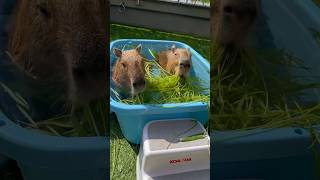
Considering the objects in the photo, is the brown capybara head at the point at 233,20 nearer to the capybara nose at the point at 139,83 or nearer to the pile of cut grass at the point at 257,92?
the pile of cut grass at the point at 257,92

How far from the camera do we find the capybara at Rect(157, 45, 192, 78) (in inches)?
50.6

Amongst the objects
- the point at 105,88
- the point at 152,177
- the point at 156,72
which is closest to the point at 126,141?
the point at 152,177

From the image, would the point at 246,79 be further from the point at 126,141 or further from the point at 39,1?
the point at 126,141

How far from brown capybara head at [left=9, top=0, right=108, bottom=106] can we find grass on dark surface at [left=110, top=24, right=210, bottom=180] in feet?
1.10

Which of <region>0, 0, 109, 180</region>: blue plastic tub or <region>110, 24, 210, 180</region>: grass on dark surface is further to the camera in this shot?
<region>110, 24, 210, 180</region>: grass on dark surface

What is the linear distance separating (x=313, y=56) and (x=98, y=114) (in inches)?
14.2

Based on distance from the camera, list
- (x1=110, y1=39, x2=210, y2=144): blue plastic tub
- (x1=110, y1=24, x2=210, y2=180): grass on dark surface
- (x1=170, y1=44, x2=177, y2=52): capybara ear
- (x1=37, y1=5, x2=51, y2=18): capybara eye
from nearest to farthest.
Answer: (x1=37, y1=5, x2=51, y2=18): capybara eye → (x1=110, y1=24, x2=210, y2=180): grass on dark surface → (x1=110, y1=39, x2=210, y2=144): blue plastic tub → (x1=170, y1=44, x2=177, y2=52): capybara ear

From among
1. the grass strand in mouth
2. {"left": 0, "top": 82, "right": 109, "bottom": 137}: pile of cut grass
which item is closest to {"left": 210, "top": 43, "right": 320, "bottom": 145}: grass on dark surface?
{"left": 0, "top": 82, "right": 109, "bottom": 137}: pile of cut grass

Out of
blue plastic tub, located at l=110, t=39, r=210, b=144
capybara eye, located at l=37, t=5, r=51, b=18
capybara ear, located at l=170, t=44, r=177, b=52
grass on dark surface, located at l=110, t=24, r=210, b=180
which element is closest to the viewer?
capybara eye, located at l=37, t=5, r=51, b=18

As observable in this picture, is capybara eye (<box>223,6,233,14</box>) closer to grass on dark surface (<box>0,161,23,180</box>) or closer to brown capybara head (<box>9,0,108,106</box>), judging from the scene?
brown capybara head (<box>9,0,108,106</box>)

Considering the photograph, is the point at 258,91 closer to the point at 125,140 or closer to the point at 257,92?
the point at 257,92

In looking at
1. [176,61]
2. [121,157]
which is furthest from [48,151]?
[176,61]

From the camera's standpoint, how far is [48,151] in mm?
570

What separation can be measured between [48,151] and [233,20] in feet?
1.11
